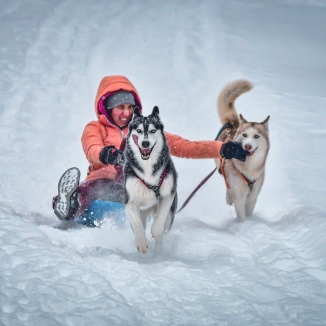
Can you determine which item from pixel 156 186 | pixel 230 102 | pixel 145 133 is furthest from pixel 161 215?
pixel 230 102

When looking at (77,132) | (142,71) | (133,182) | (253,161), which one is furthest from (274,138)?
(142,71)

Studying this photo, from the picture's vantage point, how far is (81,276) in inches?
94.9

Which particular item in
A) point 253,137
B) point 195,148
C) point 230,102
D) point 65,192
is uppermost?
point 230,102

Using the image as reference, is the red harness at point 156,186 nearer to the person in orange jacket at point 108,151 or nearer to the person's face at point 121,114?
the person in orange jacket at point 108,151

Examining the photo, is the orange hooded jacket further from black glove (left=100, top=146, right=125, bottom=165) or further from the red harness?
the red harness

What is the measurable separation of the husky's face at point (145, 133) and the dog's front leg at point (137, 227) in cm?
35

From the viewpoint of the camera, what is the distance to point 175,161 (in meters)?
5.82

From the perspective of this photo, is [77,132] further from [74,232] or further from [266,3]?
[266,3]

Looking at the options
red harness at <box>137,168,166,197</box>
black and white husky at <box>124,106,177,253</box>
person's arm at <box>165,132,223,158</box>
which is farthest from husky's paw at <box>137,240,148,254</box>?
person's arm at <box>165,132,223,158</box>

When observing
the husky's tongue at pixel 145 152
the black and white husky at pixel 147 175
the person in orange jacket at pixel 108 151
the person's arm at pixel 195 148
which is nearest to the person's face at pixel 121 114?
the person in orange jacket at pixel 108 151

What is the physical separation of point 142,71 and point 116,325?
773cm

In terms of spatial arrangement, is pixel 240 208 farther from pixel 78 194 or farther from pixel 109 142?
pixel 78 194

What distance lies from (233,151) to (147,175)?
716mm

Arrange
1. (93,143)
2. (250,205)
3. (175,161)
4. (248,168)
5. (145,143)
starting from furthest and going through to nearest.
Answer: (175,161) < (250,205) < (248,168) < (93,143) < (145,143)
